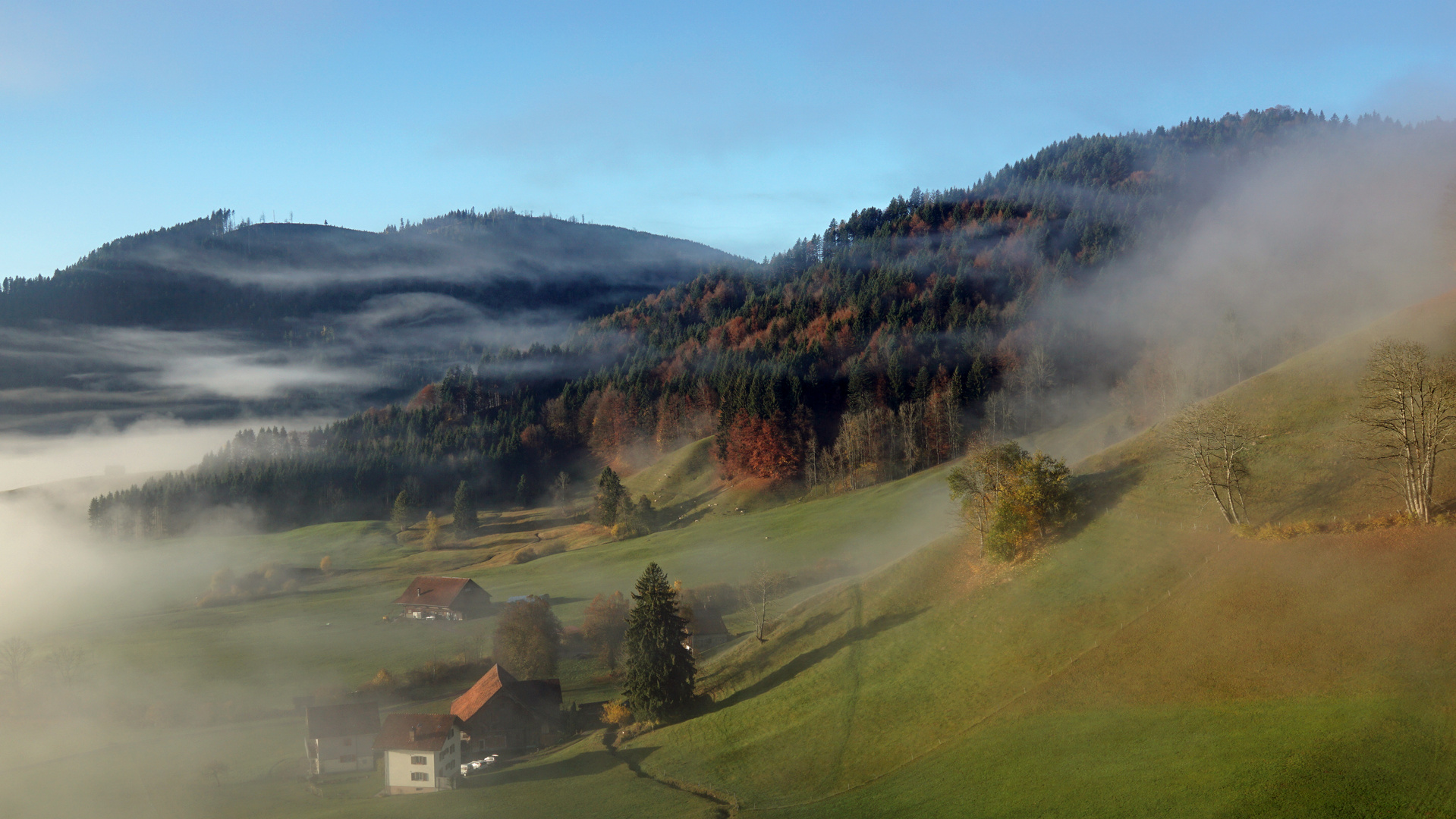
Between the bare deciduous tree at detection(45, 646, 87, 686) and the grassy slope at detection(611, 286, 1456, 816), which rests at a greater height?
the grassy slope at detection(611, 286, 1456, 816)

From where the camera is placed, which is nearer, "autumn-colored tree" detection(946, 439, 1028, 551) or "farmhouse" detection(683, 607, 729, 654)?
"autumn-colored tree" detection(946, 439, 1028, 551)

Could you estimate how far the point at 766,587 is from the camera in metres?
77.2

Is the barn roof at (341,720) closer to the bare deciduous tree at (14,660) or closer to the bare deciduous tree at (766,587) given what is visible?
the bare deciduous tree at (766,587)

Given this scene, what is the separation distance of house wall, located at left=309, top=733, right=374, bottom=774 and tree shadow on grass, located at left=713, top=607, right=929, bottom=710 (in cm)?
2602

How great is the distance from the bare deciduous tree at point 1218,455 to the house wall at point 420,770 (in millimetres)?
52845

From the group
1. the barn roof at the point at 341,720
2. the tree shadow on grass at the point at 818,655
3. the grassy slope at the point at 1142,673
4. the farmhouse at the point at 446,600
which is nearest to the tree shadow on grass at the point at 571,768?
the grassy slope at the point at 1142,673

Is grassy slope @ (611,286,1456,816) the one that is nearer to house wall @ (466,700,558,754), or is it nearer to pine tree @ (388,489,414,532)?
house wall @ (466,700,558,754)

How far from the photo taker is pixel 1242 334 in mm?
123812

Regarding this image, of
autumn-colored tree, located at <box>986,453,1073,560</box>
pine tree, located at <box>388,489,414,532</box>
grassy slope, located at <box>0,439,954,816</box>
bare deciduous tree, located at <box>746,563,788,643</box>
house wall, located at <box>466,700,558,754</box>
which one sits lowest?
house wall, located at <box>466,700,558,754</box>

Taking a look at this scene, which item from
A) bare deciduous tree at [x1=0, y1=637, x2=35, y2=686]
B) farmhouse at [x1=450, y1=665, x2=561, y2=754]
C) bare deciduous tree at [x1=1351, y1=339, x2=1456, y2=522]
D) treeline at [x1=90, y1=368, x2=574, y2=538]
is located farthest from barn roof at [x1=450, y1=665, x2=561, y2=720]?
treeline at [x1=90, y1=368, x2=574, y2=538]

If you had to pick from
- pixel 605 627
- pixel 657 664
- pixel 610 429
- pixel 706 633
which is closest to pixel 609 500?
pixel 605 627

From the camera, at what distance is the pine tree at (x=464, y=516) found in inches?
5861

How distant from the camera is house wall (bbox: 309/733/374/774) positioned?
58.1 metres

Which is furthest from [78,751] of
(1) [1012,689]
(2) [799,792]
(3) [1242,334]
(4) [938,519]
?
(3) [1242,334]
